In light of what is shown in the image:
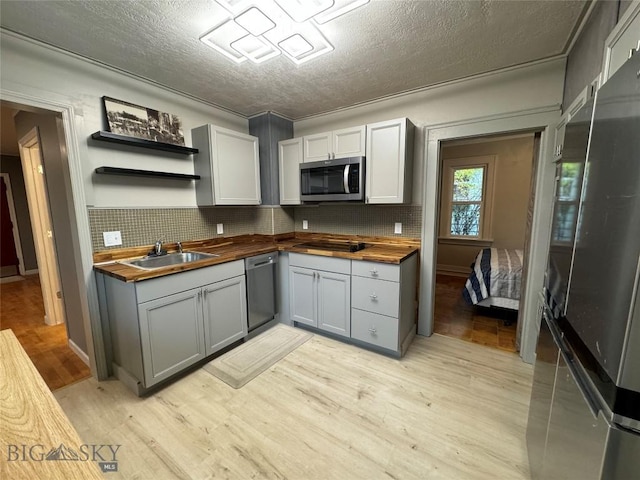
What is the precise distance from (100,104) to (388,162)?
8.05 feet

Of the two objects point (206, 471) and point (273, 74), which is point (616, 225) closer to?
point (206, 471)

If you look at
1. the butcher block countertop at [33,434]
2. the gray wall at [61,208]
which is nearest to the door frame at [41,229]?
the gray wall at [61,208]

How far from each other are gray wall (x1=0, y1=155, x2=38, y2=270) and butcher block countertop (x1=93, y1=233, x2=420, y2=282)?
455 cm

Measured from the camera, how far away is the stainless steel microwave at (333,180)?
2.62m

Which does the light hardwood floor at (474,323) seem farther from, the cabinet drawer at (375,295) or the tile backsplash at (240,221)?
the tile backsplash at (240,221)

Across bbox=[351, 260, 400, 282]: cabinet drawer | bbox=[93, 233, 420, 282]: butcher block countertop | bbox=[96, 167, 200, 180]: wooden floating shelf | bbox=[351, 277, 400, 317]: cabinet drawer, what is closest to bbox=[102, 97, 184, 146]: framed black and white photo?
bbox=[96, 167, 200, 180]: wooden floating shelf

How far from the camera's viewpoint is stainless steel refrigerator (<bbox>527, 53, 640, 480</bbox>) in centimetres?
68

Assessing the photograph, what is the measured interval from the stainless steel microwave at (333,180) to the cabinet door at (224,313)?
119cm

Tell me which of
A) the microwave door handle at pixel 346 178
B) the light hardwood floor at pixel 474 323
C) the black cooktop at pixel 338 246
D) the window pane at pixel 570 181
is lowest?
the light hardwood floor at pixel 474 323

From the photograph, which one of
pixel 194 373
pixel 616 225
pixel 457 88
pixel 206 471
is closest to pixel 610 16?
pixel 457 88

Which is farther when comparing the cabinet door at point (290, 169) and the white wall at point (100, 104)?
the cabinet door at point (290, 169)

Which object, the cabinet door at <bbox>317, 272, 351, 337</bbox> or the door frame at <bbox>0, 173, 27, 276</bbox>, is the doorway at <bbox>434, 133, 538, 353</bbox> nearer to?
the cabinet door at <bbox>317, 272, 351, 337</bbox>

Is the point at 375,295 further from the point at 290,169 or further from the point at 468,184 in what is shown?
the point at 468,184

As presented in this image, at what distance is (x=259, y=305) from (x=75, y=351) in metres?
1.76
